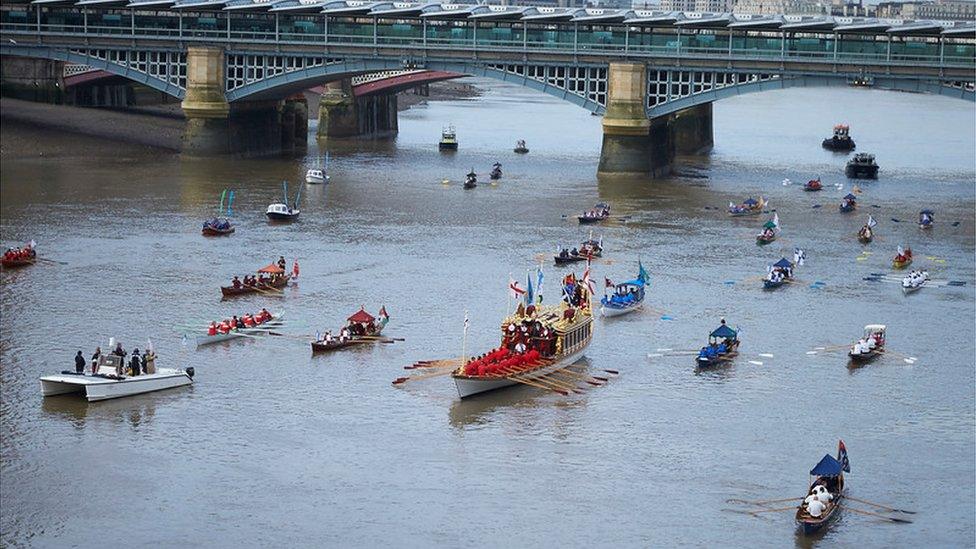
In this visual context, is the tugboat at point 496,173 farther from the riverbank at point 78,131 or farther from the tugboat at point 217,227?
the tugboat at point 217,227

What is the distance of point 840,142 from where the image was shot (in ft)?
470

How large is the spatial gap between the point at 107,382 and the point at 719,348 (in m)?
20.7

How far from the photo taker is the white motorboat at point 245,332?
62.3m

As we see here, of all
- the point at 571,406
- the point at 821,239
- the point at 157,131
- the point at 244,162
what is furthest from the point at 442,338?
the point at 157,131

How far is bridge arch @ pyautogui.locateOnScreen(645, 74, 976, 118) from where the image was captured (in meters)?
108

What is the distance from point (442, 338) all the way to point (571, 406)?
9.86m

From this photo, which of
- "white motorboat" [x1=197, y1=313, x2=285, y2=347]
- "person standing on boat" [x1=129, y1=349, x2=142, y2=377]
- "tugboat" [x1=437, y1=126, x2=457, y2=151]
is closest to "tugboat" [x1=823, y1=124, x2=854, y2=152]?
"tugboat" [x1=437, y1=126, x2=457, y2=151]

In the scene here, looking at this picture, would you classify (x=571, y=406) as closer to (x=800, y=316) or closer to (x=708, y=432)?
(x=708, y=432)

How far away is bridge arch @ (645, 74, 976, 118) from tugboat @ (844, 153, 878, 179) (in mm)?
8175

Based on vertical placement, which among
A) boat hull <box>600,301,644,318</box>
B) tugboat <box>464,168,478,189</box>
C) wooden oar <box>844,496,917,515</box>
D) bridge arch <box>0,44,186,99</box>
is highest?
bridge arch <box>0,44,186,99</box>

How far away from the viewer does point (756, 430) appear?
174 ft

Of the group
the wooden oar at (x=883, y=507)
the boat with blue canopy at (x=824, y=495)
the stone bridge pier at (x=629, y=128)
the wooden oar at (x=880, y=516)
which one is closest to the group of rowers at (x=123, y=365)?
the boat with blue canopy at (x=824, y=495)

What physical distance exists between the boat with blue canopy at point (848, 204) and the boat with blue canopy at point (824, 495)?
52.7 m

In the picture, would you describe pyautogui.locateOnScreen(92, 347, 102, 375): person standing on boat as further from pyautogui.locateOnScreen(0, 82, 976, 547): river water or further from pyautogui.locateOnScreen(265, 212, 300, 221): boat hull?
pyautogui.locateOnScreen(265, 212, 300, 221): boat hull
